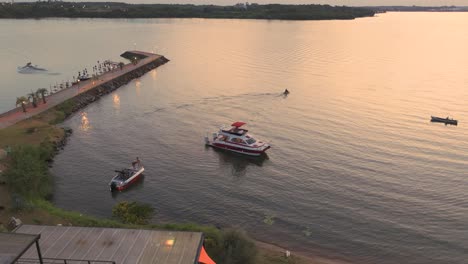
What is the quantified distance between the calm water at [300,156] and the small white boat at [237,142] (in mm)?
1399

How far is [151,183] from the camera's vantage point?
144 feet

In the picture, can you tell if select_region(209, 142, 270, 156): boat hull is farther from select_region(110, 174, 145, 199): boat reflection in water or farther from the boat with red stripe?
select_region(110, 174, 145, 199): boat reflection in water

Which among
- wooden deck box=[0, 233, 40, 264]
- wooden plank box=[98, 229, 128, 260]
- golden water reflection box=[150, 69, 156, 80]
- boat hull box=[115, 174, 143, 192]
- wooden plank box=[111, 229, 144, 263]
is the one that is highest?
wooden deck box=[0, 233, 40, 264]

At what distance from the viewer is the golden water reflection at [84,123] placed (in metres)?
62.0

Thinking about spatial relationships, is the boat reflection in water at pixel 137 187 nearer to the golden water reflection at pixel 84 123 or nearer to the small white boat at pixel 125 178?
the small white boat at pixel 125 178

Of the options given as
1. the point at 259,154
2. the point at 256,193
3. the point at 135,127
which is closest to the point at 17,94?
the point at 135,127

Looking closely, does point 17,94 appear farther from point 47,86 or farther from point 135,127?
point 135,127

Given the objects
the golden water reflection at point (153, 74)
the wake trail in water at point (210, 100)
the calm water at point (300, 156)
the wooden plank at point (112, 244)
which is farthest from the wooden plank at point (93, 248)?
the golden water reflection at point (153, 74)

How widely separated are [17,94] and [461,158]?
283 feet

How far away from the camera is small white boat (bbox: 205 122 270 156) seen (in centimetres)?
5244

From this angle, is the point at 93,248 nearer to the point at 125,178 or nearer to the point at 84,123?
the point at 125,178

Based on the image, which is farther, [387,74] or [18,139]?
[387,74]

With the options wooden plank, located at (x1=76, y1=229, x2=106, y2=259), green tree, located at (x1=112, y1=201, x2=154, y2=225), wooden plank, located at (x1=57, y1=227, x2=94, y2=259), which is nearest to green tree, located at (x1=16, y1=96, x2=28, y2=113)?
green tree, located at (x1=112, y1=201, x2=154, y2=225)

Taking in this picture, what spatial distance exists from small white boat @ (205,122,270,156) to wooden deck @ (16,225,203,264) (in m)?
30.1
